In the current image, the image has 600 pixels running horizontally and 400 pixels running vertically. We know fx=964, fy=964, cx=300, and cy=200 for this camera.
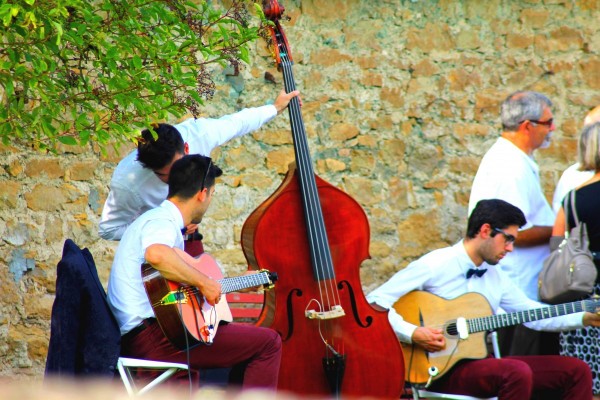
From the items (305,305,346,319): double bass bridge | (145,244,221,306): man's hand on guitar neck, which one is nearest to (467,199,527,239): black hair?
(305,305,346,319): double bass bridge

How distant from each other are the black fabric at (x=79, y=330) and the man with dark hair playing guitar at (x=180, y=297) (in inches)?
7.4

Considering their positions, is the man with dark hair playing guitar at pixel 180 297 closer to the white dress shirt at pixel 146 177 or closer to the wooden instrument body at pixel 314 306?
the wooden instrument body at pixel 314 306

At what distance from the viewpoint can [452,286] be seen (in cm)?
497

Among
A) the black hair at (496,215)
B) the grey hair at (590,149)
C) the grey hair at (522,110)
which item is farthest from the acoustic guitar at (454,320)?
the grey hair at (522,110)

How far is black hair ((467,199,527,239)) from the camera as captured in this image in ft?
16.4

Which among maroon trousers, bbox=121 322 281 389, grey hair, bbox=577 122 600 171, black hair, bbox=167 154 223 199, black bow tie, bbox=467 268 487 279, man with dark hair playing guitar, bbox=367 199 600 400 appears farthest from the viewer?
grey hair, bbox=577 122 600 171

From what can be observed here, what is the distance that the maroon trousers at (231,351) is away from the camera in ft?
13.2

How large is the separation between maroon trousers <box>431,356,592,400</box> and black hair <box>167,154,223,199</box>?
160 cm

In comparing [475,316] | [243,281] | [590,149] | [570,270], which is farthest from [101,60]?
[590,149]

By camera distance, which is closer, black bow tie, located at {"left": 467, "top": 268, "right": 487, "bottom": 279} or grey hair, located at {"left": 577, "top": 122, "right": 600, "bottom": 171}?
black bow tie, located at {"left": 467, "top": 268, "right": 487, "bottom": 279}

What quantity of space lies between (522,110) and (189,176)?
244cm

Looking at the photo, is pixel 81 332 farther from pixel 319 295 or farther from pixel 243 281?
pixel 319 295

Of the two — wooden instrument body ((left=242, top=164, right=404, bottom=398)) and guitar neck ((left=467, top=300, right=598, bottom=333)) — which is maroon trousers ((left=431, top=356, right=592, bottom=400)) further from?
wooden instrument body ((left=242, top=164, right=404, bottom=398))

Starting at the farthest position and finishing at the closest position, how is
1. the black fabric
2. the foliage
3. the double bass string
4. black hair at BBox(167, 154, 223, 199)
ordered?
1. the double bass string
2. black hair at BBox(167, 154, 223, 199)
3. the black fabric
4. the foliage
